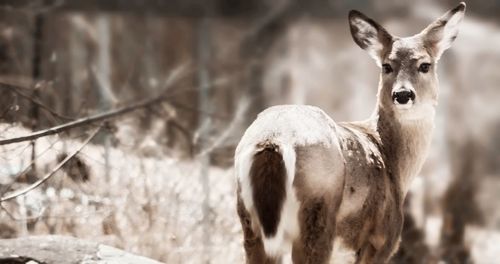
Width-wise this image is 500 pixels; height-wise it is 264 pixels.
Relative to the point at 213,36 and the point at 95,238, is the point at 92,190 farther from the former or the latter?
the point at 213,36

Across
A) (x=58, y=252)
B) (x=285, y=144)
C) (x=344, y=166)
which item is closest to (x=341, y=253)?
(x=344, y=166)

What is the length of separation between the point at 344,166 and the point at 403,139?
78 centimetres

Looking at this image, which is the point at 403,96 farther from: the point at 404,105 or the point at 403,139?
the point at 403,139


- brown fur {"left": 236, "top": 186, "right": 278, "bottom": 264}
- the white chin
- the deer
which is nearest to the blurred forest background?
the deer

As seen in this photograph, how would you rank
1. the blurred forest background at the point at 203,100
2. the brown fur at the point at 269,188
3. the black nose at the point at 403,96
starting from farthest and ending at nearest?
the blurred forest background at the point at 203,100
the black nose at the point at 403,96
the brown fur at the point at 269,188

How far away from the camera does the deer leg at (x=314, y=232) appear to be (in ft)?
10.1

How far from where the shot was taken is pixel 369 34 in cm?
399

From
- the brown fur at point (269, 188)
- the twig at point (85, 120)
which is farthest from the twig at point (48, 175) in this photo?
the brown fur at point (269, 188)

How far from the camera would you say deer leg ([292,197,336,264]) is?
3.08m

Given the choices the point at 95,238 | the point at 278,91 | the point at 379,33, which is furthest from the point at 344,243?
the point at 278,91

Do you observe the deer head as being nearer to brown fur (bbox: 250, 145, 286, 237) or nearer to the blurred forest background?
brown fur (bbox: 250, 145, 286, 237)

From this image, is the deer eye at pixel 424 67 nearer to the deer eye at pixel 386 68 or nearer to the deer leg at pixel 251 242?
the deer eye at pixel 386 68

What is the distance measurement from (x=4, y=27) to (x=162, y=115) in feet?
4.04

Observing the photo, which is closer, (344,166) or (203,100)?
(344,166)
